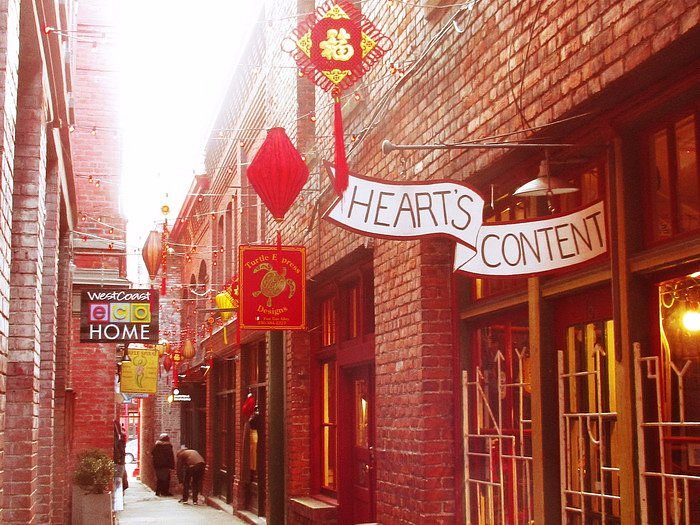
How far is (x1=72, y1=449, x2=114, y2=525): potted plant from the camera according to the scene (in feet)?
48.3

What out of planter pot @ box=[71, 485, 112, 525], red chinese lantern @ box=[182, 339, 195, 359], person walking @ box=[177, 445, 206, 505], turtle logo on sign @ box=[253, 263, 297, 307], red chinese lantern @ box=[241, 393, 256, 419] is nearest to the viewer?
turtle logo on sign @ box=[253, 263, 297, 307]

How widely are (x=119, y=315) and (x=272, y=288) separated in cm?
364

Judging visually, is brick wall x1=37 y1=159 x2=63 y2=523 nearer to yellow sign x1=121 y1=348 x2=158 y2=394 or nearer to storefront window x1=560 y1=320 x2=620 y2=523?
storefront window x1=560 y1=320 x2=620 y2=523

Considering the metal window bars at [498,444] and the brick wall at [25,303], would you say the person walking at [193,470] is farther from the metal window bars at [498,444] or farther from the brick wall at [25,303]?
the metal window bars at [498,444]

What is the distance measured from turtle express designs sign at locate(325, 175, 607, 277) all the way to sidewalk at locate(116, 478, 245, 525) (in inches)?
498

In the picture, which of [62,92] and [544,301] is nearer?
[544,301]

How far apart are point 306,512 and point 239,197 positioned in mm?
8637

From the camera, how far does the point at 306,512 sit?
11477mm

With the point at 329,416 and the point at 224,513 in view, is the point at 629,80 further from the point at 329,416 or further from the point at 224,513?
the point at 224,513

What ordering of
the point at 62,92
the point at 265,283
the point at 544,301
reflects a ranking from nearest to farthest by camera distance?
1. the point at 544,301
2. the point at 62,92
3. the point at 265,283

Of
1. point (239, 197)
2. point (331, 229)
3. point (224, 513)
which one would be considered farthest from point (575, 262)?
point (224, 513)

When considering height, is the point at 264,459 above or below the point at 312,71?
below

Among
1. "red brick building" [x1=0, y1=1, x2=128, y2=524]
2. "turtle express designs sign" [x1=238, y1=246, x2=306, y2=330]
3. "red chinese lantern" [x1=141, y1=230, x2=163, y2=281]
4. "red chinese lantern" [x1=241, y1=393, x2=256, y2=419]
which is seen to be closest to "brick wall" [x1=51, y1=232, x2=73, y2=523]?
"red brick building" [x1=0, y1=1, x2=128, y2=524]

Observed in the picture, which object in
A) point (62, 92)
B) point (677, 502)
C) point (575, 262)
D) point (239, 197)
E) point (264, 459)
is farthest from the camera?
point (239, 197)
